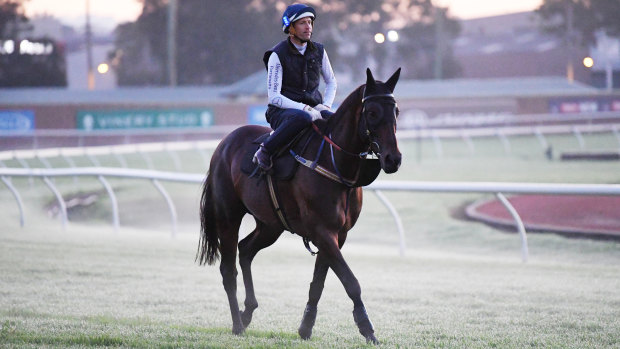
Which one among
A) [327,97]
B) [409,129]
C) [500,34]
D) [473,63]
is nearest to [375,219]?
[327,97]

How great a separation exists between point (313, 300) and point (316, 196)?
0.66 metres

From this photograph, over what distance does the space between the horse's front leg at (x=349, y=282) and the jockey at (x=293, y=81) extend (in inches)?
28.6

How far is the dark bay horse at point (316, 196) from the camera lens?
509cm

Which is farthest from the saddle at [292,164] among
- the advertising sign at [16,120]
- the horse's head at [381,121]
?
the advertising sign at [16,120]

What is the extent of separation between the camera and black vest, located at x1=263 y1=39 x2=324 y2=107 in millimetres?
5703

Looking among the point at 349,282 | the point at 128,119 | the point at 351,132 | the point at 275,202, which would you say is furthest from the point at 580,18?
the point at 349,282

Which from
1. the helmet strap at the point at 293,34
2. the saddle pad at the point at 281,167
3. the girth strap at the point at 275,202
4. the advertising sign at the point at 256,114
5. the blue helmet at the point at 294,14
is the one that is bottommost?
the advertising sign at the point at 256,114

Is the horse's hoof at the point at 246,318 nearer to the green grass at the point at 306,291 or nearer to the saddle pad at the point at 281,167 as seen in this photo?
the green grass at the point at 306,291

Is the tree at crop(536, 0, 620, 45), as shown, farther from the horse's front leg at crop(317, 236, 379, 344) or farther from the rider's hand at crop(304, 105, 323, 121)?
the horse's front leg at crop(317, 236, 379, 344)

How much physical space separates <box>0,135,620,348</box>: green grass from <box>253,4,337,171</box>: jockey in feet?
4.25

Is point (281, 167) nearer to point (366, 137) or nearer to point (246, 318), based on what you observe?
point (366, 137)

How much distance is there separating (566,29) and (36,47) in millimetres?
29525

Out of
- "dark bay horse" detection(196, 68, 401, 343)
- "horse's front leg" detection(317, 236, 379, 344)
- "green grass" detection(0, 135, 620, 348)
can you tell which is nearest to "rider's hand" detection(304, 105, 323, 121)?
"dark bay horse" detection(196, 68, 401, 343)

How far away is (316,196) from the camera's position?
17.6ft
